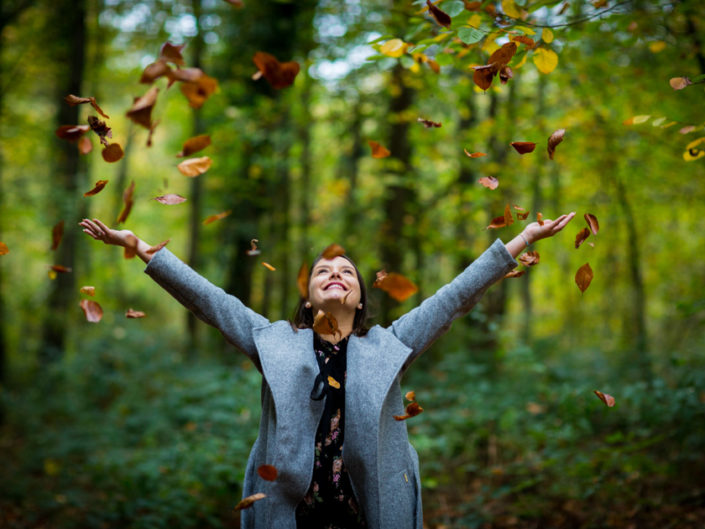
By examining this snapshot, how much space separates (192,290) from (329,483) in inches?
37.2

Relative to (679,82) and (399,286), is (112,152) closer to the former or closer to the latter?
(399,286)

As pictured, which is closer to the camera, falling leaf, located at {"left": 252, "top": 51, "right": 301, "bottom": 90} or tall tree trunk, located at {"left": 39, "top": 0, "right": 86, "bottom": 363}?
falling leaf, located at {"left": 252, "top": 51, "right": 301, "bottom": 90}

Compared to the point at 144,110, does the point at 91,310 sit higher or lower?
lower

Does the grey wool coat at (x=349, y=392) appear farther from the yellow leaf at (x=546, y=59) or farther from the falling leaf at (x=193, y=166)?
the yellow leaf at (x=546, y=59)

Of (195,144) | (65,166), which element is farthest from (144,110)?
(65,166)

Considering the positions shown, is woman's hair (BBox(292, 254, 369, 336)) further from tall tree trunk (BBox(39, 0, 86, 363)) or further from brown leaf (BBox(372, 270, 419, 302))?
tall tree trunk (BBox(39, 0, 86, 363))

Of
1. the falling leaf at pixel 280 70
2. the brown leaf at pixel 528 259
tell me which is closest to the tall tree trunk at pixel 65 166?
the falling leaf at pixel 280 70

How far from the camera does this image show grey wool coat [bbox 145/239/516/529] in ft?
6.41

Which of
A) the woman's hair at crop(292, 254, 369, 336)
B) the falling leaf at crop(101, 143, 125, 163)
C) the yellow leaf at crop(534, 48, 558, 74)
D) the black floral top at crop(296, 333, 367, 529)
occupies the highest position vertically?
the yellow leaf at crop(534, 48, 558, 74)

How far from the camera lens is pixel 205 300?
2.09 m

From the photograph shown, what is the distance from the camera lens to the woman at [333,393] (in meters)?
1.96

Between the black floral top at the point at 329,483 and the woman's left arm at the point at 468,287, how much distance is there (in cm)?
41

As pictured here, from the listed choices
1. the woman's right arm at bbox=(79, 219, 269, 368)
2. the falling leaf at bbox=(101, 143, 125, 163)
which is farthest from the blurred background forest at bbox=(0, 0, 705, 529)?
the woman's right arm at bbox=(79, 219, 269, 368)

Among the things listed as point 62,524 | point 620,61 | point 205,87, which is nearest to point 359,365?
point 205,87
